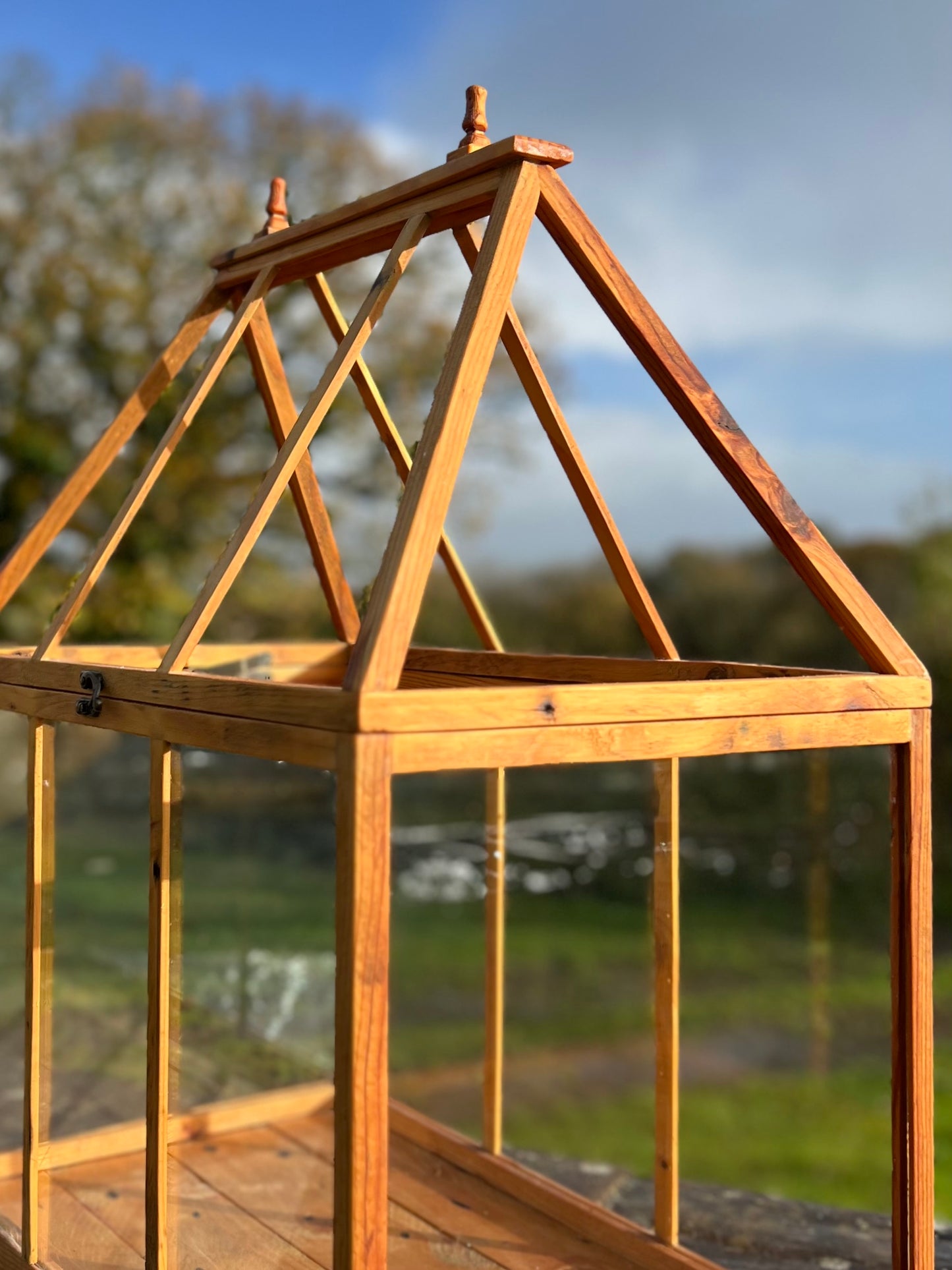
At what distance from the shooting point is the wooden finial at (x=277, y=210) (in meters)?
3.51

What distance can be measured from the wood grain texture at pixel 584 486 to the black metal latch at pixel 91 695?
120 centimetres

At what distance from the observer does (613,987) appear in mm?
10164

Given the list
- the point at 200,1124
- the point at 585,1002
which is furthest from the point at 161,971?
the point at 585,1002

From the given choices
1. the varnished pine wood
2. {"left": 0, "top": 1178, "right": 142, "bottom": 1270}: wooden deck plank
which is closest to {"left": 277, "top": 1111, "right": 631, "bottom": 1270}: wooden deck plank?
{"left": 0, "top": 1178, "right": 142, "bottom": 1270}: wooden deck plank

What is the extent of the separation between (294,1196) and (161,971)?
141 centimetres

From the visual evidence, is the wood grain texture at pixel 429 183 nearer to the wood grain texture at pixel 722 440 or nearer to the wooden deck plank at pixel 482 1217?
the wood grain texture at pixel 722 440

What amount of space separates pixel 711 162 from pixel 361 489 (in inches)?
279

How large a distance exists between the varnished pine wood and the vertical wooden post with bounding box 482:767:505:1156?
136 cm

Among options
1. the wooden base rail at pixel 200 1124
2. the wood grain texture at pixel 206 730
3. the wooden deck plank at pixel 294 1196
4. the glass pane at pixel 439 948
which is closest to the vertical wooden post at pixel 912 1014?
the wooden deck plank at pixel 294 1196

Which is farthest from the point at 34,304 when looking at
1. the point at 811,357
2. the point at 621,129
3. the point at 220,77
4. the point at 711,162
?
the point at 811,357

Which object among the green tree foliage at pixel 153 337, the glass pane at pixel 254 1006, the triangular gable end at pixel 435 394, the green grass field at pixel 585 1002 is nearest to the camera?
the triangular gable end at pixel 435 394

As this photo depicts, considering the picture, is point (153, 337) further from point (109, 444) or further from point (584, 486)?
point (584, 486)

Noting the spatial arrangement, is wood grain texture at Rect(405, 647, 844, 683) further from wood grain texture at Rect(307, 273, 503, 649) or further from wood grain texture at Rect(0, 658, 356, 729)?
wood grain texture at Rect(0, 658, 356, 729)

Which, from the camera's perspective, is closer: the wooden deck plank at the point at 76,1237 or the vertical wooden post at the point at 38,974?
the vertical wooden post at the point at 38,974
